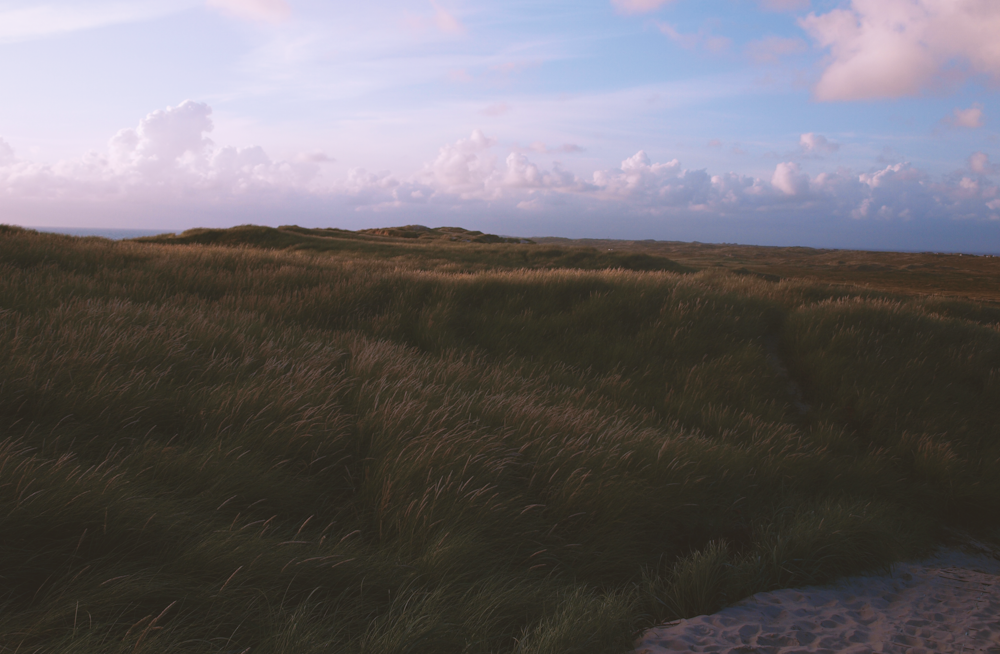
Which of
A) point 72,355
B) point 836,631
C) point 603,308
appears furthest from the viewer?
point 603,308

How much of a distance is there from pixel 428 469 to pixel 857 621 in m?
2.50

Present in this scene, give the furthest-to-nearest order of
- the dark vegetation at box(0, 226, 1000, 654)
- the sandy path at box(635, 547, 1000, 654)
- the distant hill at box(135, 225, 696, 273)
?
the distant hill at box(135, 225, 696, 273) → the sandy path at box(635, 547, 1000, 654) → the dark vegetation at box(0, 226, 1000, 654)

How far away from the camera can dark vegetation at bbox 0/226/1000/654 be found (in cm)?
209

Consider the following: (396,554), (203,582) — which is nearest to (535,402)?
(396,554)

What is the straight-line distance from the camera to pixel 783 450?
15.4 ft

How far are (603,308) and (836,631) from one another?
18.5ft

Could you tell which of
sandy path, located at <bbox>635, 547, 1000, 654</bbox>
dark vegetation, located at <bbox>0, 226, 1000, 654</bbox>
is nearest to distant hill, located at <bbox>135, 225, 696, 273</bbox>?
dark vegetation, located at <bbox>0, 226, 1000, 654</bbox>

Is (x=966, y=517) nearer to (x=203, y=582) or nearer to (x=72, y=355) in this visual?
(x=203, y=582)

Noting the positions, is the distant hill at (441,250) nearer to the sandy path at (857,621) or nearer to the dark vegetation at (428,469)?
the dark vegetation at (428,469)

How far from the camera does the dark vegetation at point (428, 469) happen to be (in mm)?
2092

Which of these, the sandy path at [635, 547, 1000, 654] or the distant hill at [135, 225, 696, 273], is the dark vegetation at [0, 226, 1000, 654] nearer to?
the sandy path at [635, 547, 1000, 654]

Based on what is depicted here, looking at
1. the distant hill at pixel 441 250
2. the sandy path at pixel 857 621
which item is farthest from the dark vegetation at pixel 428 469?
the distant hill at pixel 441 250

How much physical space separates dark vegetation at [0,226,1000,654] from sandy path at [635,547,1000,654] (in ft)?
0.50

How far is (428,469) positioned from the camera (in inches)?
120
